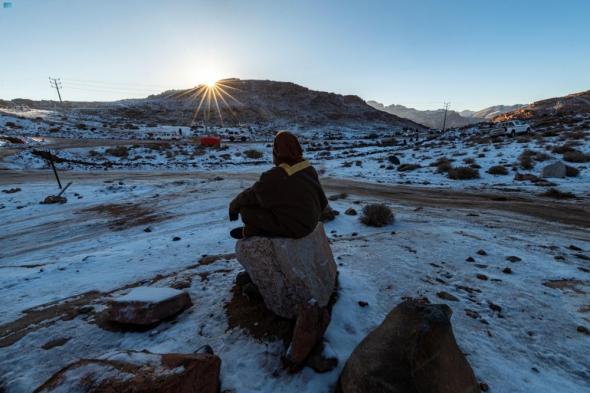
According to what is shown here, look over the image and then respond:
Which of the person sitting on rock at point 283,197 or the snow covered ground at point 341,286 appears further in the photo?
the person sitting on rock at point 283,197

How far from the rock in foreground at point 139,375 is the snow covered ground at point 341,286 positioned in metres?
0.46

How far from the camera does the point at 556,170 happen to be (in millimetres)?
13484

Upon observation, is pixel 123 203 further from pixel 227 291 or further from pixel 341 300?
pixel 341 300

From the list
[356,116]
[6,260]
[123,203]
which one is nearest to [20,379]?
[6,260]

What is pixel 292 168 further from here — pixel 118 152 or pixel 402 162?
pixel 118 152

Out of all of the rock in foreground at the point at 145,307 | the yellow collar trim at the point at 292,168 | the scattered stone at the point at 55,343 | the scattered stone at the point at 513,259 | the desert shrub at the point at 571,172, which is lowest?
the desert shrub at the point at 571,172

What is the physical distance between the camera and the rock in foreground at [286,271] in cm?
364

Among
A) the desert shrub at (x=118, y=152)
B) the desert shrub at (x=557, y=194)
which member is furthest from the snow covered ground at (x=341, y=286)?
the desert shrub at (x=118, y=152)

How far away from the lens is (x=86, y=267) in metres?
5.93

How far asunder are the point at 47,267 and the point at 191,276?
3.27 meters

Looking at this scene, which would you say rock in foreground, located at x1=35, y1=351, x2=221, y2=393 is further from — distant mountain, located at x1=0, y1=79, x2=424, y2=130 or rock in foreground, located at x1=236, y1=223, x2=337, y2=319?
distant mountain, located at x1=0, y1=79, x2=424, y2=130

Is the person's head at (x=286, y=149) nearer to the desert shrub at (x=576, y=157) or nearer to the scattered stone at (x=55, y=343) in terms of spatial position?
the scattered stone at (x=55, y=343)

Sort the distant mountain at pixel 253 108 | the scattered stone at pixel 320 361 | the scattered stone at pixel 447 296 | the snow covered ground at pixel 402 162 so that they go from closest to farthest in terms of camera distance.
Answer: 1. the scattered stone at pixel 320 361
2. the scattered stone at pixel 447 296
3. the snow covered ground at pixel 402 162
4. the distant mountain at pixel 253 108

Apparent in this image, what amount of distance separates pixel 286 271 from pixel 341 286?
129 cm
